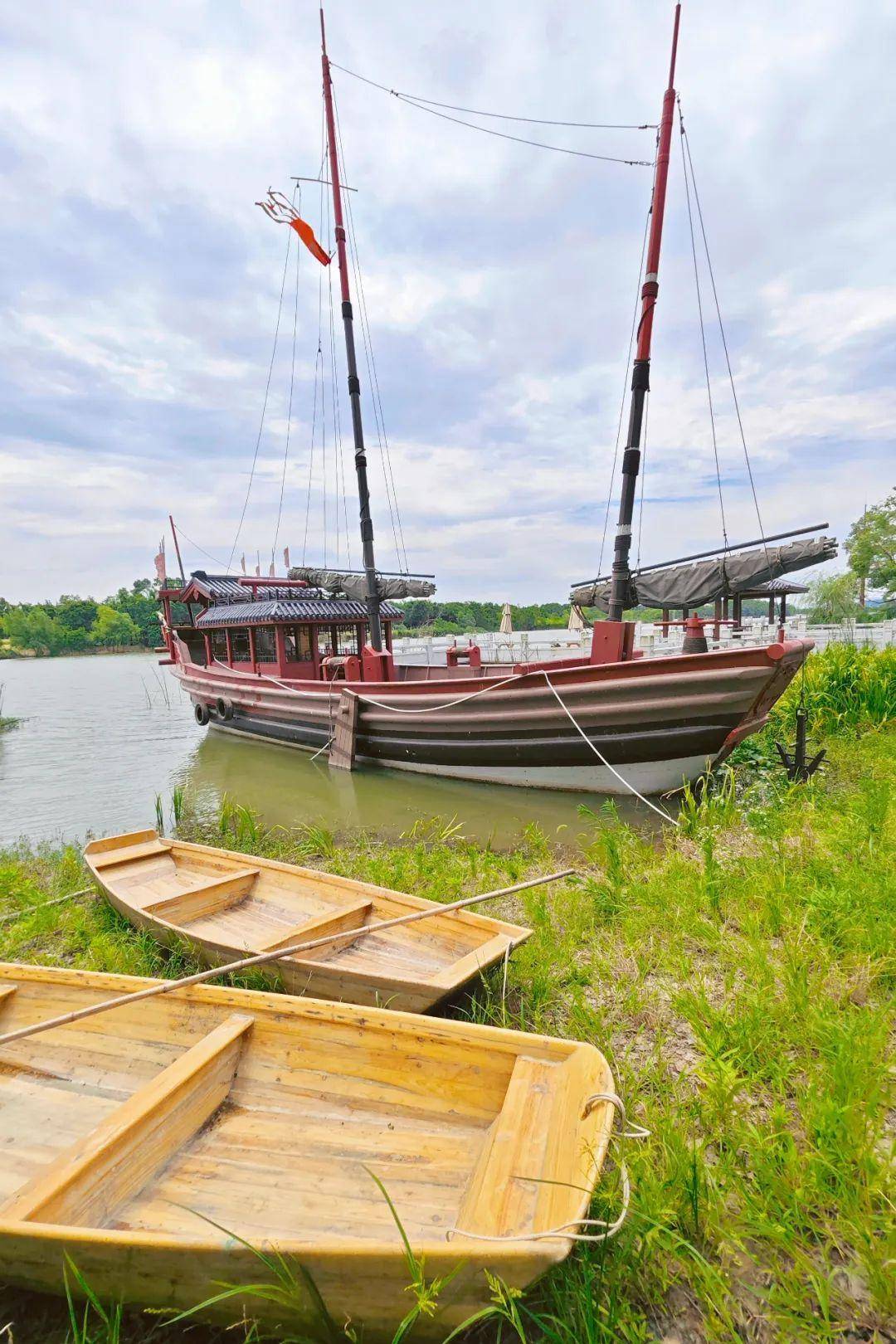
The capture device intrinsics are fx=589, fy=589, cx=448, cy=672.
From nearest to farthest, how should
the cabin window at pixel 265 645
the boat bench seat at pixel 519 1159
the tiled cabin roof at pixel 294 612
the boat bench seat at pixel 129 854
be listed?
the boat bench seat at pixel 519 1159 < the boat bench seat at pixel 129 854 < the tiled cabin roof at pixel 294 612 < the cabin window at pixel 265 645

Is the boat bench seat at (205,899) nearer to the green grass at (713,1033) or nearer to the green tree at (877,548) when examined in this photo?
the green grass at (713,1033)

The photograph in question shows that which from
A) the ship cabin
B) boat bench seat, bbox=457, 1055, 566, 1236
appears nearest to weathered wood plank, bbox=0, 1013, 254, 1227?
boat bench seat, bbox=457, 1055, 566, 1236

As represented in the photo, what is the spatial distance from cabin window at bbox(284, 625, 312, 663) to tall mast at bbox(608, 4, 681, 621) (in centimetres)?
723

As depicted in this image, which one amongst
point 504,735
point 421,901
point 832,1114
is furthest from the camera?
point 504,735

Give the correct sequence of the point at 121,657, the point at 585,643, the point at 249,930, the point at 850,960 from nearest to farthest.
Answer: the point at 850,960 → the point at 249,930 → the point at 585,643 → the point at 121,657

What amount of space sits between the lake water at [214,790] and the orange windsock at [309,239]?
9920 mm

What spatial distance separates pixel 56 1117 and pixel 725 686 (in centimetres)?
623

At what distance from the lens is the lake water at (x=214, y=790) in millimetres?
7543

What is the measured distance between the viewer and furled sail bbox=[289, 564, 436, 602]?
13477 millimetres

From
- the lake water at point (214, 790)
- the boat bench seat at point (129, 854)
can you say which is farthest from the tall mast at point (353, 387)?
the boat bench seat at point (129, 854)

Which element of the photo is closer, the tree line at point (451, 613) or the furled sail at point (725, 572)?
the furled sail at point (725, 572)

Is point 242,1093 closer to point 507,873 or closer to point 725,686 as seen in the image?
point 507,873

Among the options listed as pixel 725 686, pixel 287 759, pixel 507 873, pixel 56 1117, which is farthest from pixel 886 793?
pixel 287 759

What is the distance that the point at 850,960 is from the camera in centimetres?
276
